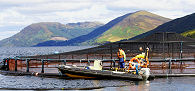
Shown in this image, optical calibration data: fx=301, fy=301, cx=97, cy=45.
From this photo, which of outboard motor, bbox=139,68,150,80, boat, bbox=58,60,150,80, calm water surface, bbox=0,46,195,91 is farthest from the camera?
boat, bbox=58,60,150,80

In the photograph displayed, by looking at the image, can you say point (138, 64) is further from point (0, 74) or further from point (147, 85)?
point (0, 74)

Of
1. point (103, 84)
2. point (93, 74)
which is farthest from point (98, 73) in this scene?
point (103, 84)

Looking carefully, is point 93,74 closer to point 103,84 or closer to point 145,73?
point 103,84

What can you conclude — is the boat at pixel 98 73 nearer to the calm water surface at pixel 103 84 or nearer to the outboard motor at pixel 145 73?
the outboard motor at pixel 145 73

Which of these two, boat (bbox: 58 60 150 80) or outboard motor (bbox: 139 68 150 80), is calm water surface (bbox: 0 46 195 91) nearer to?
boat (bbox: 58 60 150 80)

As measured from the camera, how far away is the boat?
3259 cm

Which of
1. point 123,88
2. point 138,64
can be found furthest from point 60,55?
point 123,88

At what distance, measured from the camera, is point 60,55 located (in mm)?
42656

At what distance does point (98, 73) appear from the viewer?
3403 cm

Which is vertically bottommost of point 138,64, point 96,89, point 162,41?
point 96,89

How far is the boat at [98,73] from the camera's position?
3259cm

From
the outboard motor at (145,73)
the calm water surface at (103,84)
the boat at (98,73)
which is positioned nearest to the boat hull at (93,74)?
the boat at (98,73)

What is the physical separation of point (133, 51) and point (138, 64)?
35.7ft

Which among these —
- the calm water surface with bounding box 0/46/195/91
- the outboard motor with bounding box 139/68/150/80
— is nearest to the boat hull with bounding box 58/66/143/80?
the outboard motor with bounding box 139/68/150/80
